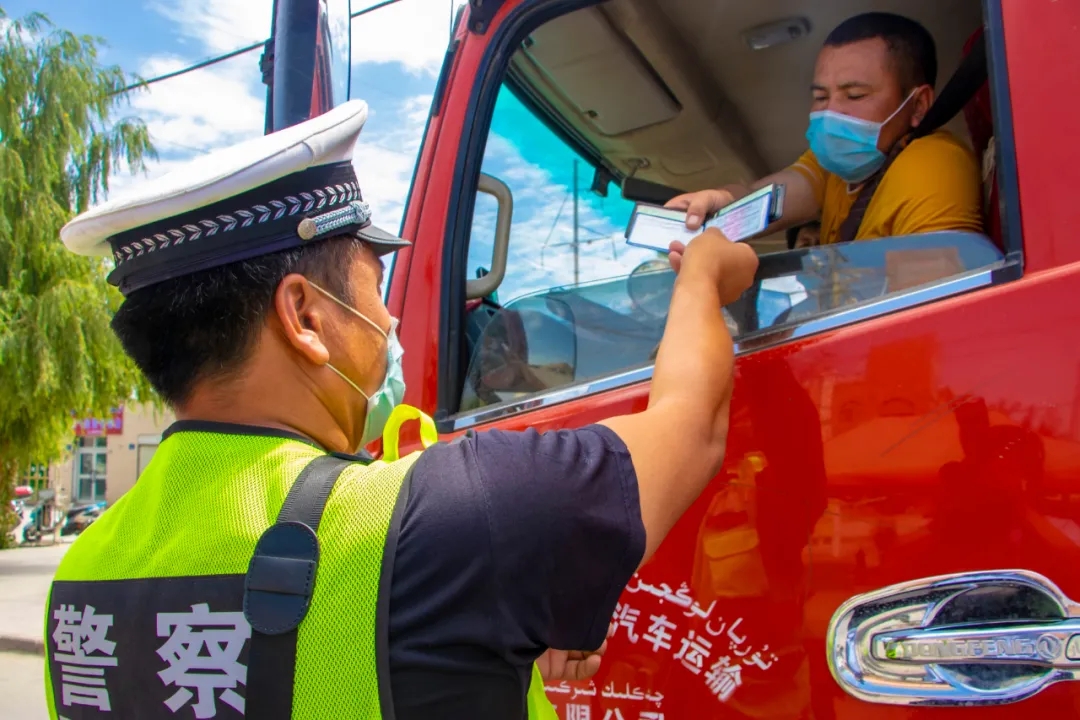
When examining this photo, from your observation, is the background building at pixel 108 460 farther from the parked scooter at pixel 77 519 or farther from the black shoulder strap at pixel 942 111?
the black shoulder strap at pixel 942 111

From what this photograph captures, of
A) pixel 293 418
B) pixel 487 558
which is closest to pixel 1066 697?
pixel 487 558

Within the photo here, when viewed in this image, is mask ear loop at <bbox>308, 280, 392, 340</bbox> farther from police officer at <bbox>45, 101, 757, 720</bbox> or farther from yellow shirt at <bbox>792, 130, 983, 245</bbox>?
yellow shirt at <bbox>792, 130, 983, 245</bbox>

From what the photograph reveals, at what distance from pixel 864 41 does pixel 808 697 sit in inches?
47.6

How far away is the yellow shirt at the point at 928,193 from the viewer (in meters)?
1.34

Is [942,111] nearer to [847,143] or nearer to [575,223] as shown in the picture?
[847,143]

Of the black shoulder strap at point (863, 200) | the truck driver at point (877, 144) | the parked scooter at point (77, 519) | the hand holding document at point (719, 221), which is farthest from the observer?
the parked scooter at point (77, 519)

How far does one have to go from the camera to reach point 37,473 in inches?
714

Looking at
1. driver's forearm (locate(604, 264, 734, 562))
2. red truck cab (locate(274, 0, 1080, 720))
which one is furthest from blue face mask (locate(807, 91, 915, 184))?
driver's forearm (locate(604, 264, 734, 562))

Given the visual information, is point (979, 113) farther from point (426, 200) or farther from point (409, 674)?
point (409, 674)

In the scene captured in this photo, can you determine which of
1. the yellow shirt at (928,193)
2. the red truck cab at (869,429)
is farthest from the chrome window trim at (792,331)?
the yellow shirt at (928,193)

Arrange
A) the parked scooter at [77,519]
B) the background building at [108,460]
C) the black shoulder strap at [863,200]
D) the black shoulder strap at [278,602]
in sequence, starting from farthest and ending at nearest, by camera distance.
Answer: the background building at [108,460], the parked scooter at [77,519], the black shoulder strap at [863,200], the black shoulder strap at [278,602]

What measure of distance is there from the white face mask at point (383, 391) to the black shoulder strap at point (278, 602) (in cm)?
30

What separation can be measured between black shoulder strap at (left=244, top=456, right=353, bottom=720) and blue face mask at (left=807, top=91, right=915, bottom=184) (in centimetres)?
124

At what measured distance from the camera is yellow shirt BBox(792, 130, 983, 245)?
4.41ft
